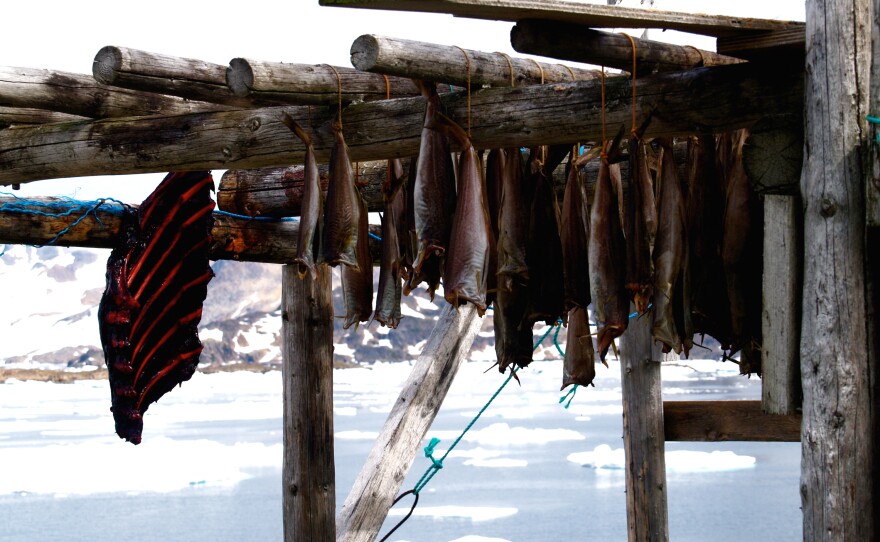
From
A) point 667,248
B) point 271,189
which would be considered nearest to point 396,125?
point 667,248

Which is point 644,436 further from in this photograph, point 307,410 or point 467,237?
point 467,237

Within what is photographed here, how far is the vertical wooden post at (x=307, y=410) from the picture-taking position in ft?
17.4

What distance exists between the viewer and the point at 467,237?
335 cm

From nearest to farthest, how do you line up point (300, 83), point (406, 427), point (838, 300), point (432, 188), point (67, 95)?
point (838, 300), point (432, 188), point (300, 83), point (67, 95), point (406, 427)

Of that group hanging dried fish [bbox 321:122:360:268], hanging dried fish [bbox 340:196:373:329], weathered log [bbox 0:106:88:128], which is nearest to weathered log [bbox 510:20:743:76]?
hanging dried fish [bbox 321:122:360:268]

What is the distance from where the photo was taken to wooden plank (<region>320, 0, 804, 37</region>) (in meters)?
2.76

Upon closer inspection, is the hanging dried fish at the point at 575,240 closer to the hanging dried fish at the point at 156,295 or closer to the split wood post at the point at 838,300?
the split wood post at the point at 838,300

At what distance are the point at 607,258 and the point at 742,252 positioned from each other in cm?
47

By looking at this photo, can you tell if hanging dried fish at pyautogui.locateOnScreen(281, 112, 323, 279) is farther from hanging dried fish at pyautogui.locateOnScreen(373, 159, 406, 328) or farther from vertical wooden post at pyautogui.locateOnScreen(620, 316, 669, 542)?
vertical wooden post at pyautogui.locateOnScreen(620, 316, 669, 542)

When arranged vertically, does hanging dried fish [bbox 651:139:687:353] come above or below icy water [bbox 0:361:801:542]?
above

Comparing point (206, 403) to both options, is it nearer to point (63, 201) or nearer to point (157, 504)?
point (157, 504)

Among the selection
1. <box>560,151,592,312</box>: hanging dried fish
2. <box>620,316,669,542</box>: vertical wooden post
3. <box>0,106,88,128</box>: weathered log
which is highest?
<box>0,106,88,128</box>: weathered log

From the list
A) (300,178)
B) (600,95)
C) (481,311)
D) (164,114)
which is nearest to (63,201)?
(164,114)

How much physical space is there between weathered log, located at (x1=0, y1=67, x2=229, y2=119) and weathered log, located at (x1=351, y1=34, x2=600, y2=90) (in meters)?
1.25
